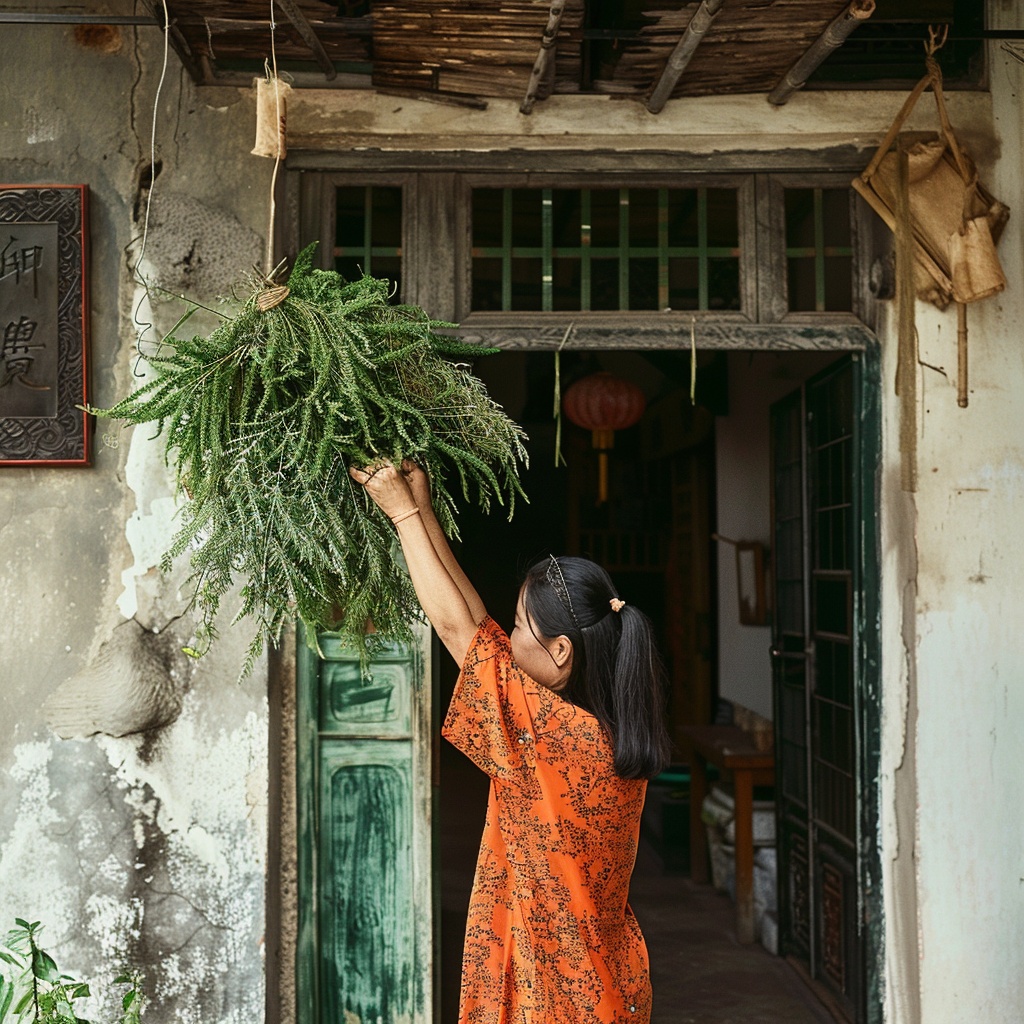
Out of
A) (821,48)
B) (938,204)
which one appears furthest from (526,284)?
(938,204)

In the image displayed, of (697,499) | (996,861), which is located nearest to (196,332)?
(996,861)

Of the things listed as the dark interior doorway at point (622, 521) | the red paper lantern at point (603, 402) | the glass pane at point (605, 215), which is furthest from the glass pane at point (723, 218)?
the dark interior doorway at point (622, 521)

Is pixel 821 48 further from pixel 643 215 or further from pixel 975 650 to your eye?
pixel 975 650

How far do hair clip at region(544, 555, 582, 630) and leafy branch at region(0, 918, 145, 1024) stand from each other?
1.72 m

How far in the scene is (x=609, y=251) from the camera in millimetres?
3619

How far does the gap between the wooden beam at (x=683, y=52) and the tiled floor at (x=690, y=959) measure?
334cm

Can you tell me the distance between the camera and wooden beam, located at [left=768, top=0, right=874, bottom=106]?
9.22 ft

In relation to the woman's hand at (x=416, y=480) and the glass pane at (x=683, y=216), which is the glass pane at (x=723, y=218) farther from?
the woman's hand at (x=416, y=480)

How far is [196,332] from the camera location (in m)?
3.44

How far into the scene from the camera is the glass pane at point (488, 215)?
143 inches

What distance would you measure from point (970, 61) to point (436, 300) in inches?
78.6

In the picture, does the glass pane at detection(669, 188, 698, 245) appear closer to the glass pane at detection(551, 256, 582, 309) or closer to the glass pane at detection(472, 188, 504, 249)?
the glass pane at detection(551, 256, 582, 309)

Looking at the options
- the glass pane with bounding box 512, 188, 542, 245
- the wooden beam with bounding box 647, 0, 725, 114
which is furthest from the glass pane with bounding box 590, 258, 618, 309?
the wooden beam with bounding box 647, 0, 725, 114

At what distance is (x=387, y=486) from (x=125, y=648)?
5.29 ft
